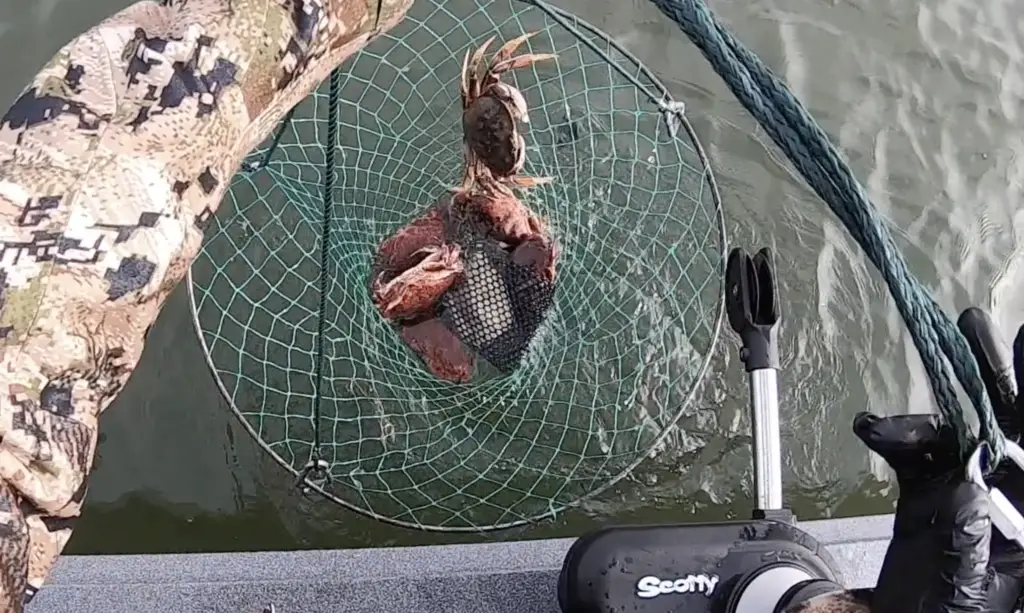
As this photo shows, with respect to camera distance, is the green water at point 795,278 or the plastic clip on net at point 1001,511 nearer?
the plastic clip on net at point 1001,511

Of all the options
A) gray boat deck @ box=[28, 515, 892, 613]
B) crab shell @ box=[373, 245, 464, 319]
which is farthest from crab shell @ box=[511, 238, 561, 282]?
gray boat deck @ box=[28, 515, 892, 613]

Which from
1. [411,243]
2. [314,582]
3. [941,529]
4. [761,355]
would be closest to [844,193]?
[941,529]

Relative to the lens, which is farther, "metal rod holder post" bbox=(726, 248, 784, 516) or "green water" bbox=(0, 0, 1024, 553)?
"green water" bbox=(0, 0, 1024, 553)

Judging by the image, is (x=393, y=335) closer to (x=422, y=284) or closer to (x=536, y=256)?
(x=422, y=284)

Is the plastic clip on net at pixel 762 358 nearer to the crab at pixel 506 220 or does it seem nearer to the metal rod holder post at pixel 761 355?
the metal rod holder post at pixel 761 355

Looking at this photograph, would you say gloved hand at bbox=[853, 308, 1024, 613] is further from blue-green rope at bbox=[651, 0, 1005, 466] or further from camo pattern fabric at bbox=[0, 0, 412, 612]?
camo pattern fabric at bbox=[0, 0, 412, 612]

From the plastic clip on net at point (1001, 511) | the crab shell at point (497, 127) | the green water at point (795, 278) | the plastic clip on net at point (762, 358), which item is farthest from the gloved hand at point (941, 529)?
the green water at point (795, 278)

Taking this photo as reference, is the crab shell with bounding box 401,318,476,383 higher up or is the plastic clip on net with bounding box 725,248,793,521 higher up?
the plastic clip on net with bounding box 725,248,793,521
